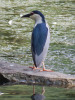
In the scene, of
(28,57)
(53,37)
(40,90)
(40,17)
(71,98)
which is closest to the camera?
(71,98)

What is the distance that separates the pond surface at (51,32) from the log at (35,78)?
361 mm

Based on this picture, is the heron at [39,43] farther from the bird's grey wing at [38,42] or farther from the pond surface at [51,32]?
the pond surface at [51,32]

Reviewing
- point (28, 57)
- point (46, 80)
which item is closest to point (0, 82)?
point (46, 80)

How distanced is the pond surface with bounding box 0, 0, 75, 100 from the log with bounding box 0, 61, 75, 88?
0.36 meters

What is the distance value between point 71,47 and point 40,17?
275 centimetres

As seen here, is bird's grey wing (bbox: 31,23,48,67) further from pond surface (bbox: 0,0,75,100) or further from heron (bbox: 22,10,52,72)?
pond surface (bbox: 0,0,75,100)

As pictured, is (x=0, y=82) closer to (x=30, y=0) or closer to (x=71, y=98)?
(x=71, y=98)

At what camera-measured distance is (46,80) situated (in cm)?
746

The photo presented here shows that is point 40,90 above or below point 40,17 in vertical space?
below

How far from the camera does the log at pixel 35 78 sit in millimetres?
7410

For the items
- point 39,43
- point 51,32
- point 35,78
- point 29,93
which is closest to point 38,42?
point 39,43

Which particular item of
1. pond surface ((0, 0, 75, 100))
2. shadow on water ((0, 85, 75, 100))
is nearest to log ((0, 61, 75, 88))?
shadow on water ((0, 85, 75, 100))

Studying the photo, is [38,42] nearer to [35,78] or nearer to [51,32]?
[35,78]

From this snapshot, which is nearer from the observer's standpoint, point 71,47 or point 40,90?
point 40,90
